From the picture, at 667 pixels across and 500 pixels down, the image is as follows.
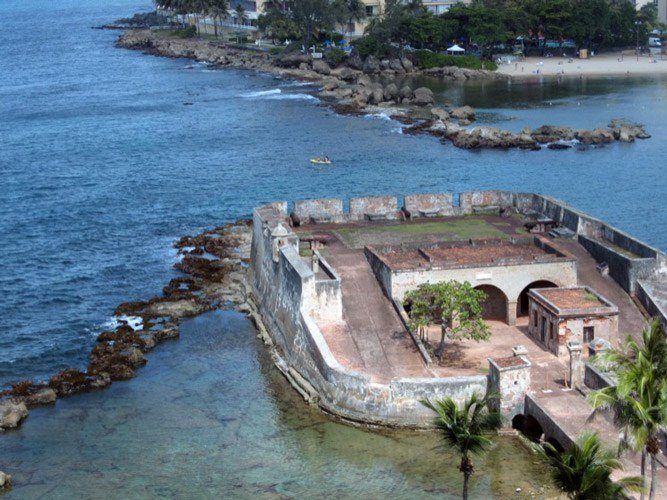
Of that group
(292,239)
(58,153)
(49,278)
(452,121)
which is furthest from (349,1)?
(292,239)

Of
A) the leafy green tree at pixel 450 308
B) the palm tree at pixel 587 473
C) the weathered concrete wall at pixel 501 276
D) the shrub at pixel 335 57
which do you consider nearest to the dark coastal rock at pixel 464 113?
the shrub at pixel 335 57

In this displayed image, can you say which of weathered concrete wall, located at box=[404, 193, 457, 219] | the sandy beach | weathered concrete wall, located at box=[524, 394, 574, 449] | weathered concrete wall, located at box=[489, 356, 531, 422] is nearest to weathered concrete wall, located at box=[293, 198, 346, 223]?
weathered concrete wall, located at box=[404, 193, 457, 219]

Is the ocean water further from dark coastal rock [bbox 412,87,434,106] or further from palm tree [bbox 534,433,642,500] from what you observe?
palm tree [bbox 534,433,642,500]

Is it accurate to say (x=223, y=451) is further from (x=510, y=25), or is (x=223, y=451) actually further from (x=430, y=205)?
(x=510, y=25)

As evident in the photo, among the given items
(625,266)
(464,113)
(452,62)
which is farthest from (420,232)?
(452,62)

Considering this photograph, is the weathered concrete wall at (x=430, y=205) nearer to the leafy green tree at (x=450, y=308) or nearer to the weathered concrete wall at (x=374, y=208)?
the weathered concrete wall at (x=374, y=208)
